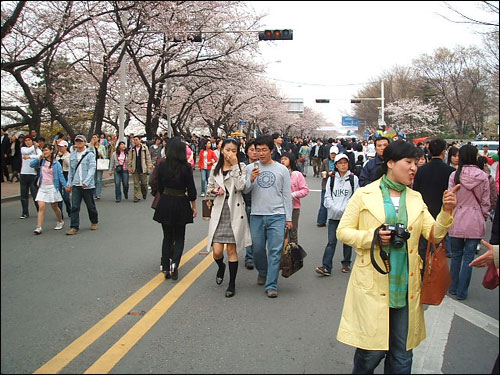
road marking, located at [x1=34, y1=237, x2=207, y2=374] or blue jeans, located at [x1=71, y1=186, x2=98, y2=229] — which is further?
blue jeans, located at [x1=71, y1=186, x2=98, y2=229]

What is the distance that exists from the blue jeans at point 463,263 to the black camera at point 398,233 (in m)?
3.00

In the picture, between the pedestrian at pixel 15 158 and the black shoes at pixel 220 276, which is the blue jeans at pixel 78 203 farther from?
the pedestrian at pixel 15 158

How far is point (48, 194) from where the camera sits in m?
8.92

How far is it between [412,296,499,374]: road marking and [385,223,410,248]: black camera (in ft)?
4.08

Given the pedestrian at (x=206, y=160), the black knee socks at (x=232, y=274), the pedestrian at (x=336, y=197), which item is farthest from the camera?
the pedestrian at (x=206, y=160)

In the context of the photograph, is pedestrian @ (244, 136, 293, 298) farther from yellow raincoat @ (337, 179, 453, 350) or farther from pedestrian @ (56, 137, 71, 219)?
pedestrian @ (56, 137, 71, 219)

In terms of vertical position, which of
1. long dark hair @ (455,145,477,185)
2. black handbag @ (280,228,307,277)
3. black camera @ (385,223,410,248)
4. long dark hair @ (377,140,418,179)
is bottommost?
black handbag @ (280,228,307,277)

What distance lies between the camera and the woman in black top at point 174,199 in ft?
20.0

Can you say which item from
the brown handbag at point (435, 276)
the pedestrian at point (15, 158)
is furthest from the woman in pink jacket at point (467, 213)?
the pedestrian at point (15, 158)

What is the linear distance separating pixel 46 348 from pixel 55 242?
4.37 metres

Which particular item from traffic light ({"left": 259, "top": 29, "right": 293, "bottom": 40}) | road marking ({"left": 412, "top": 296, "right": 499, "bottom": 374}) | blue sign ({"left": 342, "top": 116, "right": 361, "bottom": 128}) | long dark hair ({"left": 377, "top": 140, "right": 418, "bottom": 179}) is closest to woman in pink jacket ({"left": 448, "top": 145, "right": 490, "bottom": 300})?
road marking ({"left": 412, "top": 296, "right": 499, "bottom": 374})

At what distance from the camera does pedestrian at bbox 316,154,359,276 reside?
6508 mm

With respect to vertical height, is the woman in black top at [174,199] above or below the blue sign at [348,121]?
below

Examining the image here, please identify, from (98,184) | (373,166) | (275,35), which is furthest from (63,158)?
(275,35)
